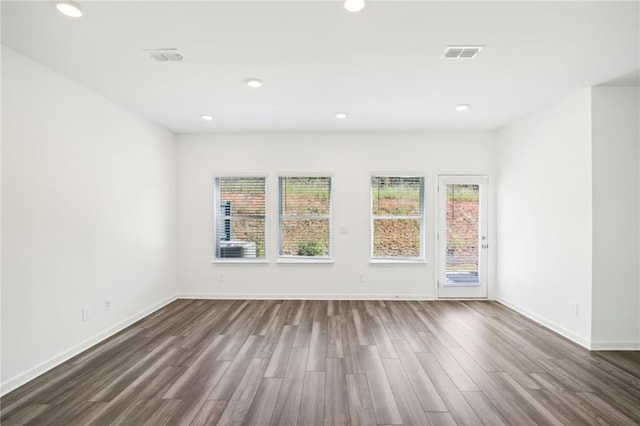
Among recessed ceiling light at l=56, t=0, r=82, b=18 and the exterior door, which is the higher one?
recessed ceiling light at l=56, t=0, r=82, b=18

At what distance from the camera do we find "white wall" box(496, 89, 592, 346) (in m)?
3.21

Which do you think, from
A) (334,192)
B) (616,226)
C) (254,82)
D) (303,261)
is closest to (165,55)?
(254,82)

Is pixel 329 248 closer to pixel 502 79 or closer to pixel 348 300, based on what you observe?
pixel 348 300

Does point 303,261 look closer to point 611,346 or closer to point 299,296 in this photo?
point 299,296

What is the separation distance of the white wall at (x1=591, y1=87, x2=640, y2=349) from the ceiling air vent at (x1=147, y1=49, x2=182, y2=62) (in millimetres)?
4122

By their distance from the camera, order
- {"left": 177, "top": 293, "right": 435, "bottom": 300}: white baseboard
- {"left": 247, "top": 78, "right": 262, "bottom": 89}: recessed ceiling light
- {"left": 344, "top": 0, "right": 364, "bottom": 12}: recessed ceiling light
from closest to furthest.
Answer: {"left": 344, "top": 0, "right": 364, "bottom": 12}: recessed ceiling light, {"left": 247, "top": 78, "right": 262, "bottom": 89}: recessed ceiling light, {"left": 177, "top": 293, "right": 435, "bottom": 300}: white baseboard

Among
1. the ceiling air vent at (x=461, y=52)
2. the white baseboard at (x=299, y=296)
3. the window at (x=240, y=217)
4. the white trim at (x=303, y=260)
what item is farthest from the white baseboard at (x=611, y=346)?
the window at (x=240, y=217)

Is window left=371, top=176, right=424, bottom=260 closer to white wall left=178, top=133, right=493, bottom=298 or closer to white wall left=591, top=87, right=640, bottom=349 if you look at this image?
white wall left=178, top=133, right=493, bottom=298

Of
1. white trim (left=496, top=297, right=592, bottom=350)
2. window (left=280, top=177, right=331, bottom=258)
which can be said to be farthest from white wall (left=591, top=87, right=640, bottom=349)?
window (left=280, top=177, right=331, bottom=258)

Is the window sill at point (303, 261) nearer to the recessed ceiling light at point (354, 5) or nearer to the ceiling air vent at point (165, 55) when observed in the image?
the ceiling air vent at point (165, 55)

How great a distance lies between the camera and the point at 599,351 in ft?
10.0

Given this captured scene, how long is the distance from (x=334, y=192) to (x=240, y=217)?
167 centimetres

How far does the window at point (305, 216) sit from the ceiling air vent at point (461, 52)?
2.84 m

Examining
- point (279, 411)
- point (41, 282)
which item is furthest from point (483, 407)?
point (41, 282)
